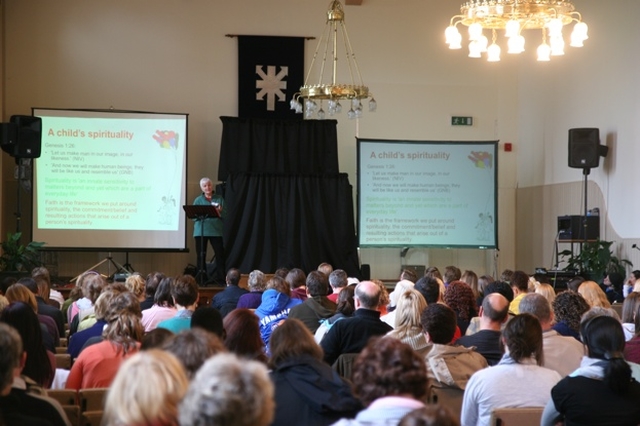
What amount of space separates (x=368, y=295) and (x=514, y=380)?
158 centimetres

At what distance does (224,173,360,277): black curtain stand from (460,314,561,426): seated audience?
31.1ft

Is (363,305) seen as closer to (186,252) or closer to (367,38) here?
(186,252)

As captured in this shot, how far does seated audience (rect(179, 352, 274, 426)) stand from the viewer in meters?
1.82

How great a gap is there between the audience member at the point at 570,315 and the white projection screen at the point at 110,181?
28.7ft

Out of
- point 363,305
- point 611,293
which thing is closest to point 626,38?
point 611,293

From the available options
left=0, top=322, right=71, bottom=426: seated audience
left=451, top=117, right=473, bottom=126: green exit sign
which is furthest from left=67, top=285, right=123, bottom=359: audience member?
left=451, top=117, right=473, bottom=126: green exit sign

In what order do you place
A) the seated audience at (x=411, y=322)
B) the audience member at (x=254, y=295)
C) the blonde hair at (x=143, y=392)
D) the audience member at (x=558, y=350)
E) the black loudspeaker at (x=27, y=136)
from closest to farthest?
1. the blonde hair at (x=143, y=392)
2. the audience member at (x=558, y=350)
3. the seated audience at (x=411, y=322)
4. the audience member at (x=254, y=295)
5. the black loudspeaker at (x=27, y=136)

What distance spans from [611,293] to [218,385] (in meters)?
8.97

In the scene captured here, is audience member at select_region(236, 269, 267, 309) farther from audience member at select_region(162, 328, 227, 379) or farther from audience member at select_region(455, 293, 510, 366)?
audience member at select_region(162, 328, 227, 379)

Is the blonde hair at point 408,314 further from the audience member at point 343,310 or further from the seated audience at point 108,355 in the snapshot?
the seated audience at point 108,355

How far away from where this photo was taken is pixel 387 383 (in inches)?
103

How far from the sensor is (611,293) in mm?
10148

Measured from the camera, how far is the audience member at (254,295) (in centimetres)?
785

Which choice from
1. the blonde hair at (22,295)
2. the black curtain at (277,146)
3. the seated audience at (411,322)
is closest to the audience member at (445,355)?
the seated audience at (411,322)
